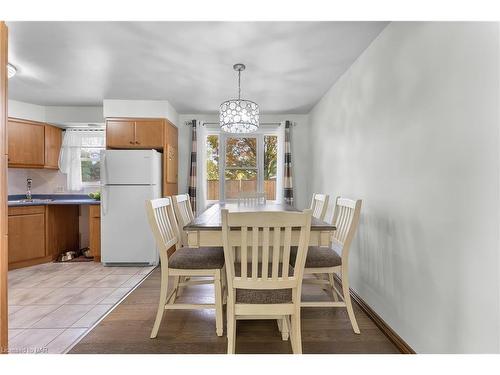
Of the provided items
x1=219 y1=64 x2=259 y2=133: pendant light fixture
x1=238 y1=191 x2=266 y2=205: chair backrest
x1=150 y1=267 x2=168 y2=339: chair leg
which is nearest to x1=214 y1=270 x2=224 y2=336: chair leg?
x1=150 y1=267 x2=168 y2=339: chair leg

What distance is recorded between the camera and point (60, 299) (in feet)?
8.03

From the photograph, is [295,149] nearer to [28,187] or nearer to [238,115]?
[238,115]

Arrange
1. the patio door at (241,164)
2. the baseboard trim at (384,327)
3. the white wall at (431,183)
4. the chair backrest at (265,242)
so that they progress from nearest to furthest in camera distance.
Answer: the white wall at (431,183), the chair backrest at (265,242), the baseboard trim at (384,327), the patio door at (241,164)

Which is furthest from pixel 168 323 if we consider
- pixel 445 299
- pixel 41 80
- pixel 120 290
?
pixel 41 80

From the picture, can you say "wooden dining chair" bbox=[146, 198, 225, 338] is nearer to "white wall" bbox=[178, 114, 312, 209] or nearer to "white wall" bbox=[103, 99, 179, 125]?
"white wall" bbox=[103, 99, 179, 125]

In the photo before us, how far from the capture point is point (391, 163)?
1.83 m

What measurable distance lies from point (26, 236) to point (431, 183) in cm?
452

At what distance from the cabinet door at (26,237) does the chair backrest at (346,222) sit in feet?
12.7

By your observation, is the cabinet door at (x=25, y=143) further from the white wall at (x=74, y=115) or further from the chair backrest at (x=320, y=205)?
the chair backrest at (x=320, y=205)

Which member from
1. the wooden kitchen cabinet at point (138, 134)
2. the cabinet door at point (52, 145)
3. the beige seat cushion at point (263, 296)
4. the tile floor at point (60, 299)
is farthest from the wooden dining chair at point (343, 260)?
the cabinet door at point (52, 145)

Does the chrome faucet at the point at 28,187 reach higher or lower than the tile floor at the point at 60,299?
higher

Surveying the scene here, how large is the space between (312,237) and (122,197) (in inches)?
109

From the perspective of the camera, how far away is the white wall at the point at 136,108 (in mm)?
3576

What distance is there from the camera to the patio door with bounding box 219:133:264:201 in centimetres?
435
